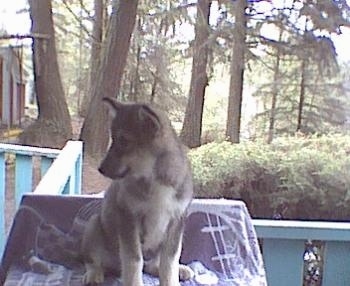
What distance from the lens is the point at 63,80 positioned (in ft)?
8.91

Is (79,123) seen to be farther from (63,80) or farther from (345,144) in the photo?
(345,144)

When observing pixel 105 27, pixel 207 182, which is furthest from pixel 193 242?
pixel 105 27

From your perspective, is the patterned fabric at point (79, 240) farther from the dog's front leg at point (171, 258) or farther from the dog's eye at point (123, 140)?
the dog's eye at point (123, 140)

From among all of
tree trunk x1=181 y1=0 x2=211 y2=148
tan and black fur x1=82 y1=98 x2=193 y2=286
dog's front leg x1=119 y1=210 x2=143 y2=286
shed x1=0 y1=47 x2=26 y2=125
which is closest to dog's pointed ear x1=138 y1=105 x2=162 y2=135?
tan and black fur x1=82 y1=98 x2=193 y2=286

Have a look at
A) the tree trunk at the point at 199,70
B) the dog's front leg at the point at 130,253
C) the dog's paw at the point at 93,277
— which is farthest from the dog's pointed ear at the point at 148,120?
the tree trunk at the point at 199,70

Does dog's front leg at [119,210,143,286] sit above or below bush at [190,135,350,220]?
above

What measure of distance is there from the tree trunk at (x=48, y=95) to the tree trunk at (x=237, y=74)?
76cm

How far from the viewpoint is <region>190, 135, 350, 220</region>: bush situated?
237 cm

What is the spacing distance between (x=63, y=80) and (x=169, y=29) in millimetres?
564

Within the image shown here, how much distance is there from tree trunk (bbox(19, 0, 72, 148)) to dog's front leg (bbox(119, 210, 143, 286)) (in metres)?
1.86

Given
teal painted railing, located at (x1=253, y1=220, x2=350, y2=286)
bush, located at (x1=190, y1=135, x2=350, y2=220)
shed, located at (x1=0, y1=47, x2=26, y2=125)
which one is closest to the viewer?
teal painted railing, located at (x1=253, y1=220, x2=350, y2=286)

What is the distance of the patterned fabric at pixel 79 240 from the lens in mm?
992

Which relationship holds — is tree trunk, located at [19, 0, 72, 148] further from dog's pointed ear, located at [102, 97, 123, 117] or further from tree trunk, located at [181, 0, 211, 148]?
dog's pointed ear, located at [102, 97, 123, 117]

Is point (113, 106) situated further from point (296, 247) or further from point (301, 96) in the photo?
point (301, 96)
